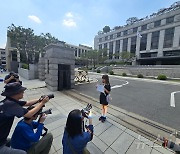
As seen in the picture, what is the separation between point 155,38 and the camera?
38281 millimetres

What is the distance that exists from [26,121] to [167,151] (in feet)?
10.4

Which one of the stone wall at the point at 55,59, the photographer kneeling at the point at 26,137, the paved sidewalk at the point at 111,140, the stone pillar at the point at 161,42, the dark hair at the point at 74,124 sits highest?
the stone pillar at the point at 161,42

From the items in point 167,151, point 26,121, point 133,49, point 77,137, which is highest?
point 133,49

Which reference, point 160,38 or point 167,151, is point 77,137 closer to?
point 167,151

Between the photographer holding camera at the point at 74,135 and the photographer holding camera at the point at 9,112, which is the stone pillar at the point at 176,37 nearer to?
the photographer holding camera at the point at 74,135

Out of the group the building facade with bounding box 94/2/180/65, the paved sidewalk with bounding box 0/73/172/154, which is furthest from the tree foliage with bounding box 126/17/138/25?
the paved sidewalk with bounding box 0/73/172/154

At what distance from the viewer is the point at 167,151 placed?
261 cm

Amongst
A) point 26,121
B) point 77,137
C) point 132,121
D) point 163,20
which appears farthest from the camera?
point 163,20

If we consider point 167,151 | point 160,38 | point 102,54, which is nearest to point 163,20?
point 160,38

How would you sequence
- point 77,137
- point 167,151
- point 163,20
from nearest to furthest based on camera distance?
point 77,137 < point 167,151 < point 163,20

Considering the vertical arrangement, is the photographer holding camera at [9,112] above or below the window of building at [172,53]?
below

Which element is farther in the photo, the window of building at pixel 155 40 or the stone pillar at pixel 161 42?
the window of building at pixel 155 40

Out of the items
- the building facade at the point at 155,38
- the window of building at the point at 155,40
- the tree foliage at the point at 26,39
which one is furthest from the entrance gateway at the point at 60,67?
the window of building at the point at 155,40

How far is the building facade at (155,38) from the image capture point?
33781 millimetres
